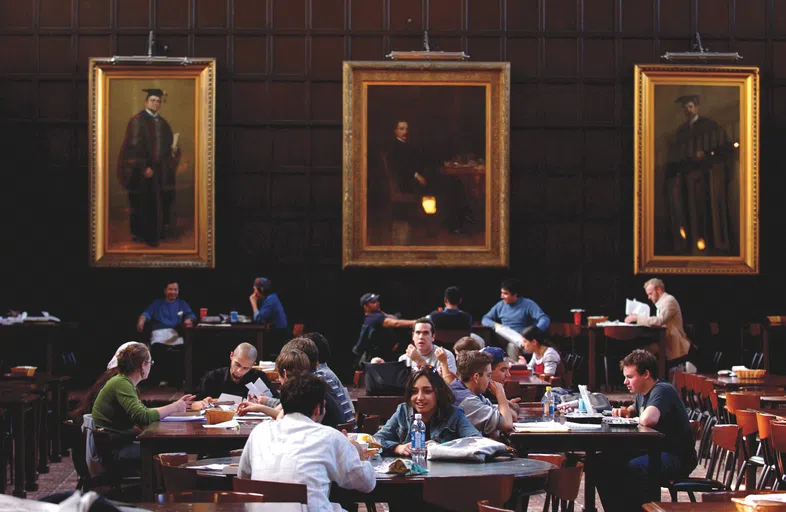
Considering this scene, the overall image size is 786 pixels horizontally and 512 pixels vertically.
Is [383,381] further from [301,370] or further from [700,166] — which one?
[700,166]

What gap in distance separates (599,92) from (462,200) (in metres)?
2.30

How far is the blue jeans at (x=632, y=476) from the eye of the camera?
6.78 meters

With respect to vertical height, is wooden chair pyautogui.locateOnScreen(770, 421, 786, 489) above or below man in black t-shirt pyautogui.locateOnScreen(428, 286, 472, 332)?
below

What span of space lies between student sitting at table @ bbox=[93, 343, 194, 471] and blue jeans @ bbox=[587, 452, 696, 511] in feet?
8.77

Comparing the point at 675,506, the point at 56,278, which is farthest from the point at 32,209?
the point at 675,506

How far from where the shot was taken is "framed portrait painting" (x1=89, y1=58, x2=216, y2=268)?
49.0 ft

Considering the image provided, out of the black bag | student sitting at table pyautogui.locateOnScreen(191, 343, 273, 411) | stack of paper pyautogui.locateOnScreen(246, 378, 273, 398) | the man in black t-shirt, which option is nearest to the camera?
stack of paper pyautogui.locateOnScreen(246, 378, 273, 398)

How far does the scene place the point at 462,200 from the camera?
15320mm

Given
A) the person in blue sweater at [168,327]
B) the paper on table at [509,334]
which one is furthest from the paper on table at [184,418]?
the person in blue sweater at [168,327]

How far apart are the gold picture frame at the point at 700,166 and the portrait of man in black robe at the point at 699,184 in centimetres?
1

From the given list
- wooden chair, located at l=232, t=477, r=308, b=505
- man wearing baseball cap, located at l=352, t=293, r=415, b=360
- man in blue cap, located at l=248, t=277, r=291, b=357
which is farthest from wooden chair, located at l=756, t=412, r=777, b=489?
man in blue cap, located at l=248, t=277, r=291, b=357

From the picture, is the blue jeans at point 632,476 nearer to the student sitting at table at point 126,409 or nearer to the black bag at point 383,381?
the black bag at point 383,381

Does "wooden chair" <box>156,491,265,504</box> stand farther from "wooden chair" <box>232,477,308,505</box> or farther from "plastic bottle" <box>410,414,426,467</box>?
"plastic bottle" <box>410,414,426,467</box>

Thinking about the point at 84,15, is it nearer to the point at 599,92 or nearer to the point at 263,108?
the point at 263,108
